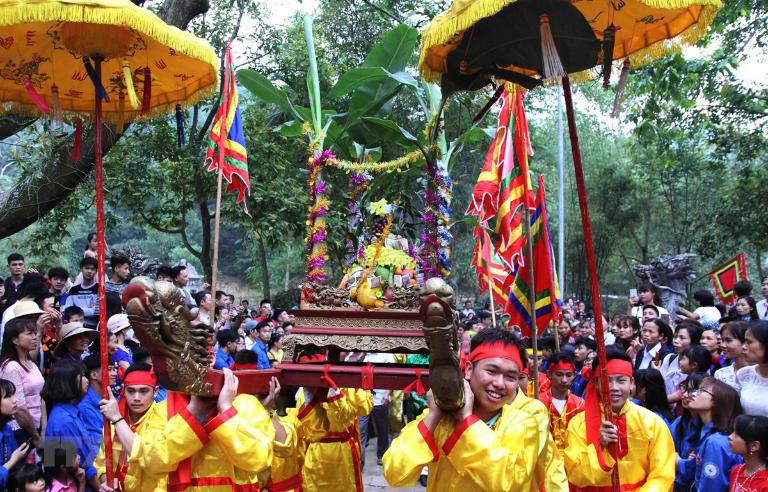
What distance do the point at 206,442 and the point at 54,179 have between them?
4.05 meters

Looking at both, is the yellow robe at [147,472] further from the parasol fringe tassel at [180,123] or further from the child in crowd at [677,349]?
the child in crowd at [677,349]

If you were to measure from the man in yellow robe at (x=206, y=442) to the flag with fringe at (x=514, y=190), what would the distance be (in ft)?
8.18

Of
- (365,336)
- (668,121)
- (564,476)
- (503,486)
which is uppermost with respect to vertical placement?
(668,121)

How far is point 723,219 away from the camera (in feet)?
49.8

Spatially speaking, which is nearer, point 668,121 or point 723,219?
point 668,121

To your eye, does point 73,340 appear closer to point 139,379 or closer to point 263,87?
point 139,379

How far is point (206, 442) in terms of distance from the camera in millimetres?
3795

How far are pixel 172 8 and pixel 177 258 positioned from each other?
34.6 meters

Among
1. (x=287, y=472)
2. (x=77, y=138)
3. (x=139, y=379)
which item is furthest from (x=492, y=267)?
(x=77, y=138)

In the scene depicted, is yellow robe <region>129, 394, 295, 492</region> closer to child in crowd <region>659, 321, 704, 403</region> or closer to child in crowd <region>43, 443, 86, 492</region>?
child in crowd <region>43, 443, 86, 492</region>

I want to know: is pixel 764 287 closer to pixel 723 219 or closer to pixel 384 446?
pixel 384 446

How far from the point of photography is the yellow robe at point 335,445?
19.9 feet

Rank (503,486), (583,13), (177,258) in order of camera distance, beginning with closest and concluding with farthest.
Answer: (503,486), (583,13), (177,258)

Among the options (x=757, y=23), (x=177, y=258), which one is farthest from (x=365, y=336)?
(x=177, y=258)
